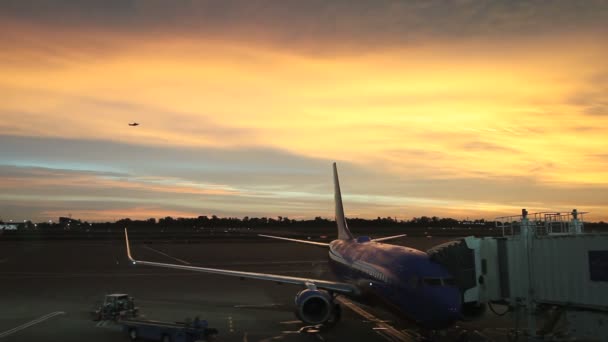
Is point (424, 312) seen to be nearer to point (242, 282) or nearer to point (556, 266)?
point (556, 266)

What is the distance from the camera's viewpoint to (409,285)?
63.1 feet

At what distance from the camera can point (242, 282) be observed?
42.8m

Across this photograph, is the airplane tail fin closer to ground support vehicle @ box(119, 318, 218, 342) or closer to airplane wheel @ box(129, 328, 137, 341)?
ground support vehicle @ box(119, 318, 218, 342)

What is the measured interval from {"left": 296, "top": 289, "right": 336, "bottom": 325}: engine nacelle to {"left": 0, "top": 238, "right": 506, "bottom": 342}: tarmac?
655 mm

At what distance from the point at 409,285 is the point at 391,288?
133 centimetres

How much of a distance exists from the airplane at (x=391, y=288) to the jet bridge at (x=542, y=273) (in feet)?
3.58

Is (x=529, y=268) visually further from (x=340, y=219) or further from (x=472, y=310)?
(x=340, y=219)

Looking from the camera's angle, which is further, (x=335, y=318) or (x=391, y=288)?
(x=335, y=318)

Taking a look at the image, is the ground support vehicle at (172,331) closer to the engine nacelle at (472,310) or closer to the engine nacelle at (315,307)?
the engine nacelle at (315,307)

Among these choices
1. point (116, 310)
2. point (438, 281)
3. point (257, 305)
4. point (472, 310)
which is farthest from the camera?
point (257, 305)

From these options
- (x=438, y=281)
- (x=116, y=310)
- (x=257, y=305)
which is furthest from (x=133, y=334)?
Result: (x=438, y=281)

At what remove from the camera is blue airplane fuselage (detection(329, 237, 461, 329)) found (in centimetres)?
1800

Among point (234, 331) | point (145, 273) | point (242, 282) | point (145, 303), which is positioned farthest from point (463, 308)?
point (145, 273)

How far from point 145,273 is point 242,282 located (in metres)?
12.6
